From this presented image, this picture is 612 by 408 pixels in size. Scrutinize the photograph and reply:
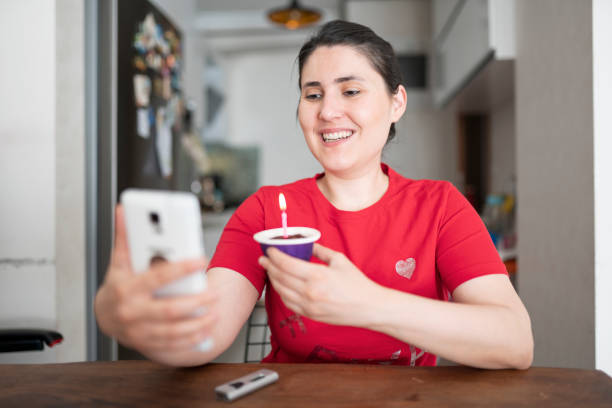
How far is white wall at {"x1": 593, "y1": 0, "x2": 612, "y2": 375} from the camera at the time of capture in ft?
4.16

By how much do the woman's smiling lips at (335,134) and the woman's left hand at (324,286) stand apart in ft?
1.58

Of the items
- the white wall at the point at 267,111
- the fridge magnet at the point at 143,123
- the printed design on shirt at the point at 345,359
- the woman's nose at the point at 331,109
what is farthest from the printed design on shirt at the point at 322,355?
the white wall at the point at 267,111

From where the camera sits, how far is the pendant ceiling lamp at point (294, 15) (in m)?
3.28

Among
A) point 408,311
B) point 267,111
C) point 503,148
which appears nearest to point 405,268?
point 408,311

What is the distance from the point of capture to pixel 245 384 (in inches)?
29.2

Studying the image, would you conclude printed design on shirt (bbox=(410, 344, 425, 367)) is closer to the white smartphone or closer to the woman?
the woman

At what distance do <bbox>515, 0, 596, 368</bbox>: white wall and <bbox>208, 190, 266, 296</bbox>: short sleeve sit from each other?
962 millimetres

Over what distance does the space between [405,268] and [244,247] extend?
39 cm

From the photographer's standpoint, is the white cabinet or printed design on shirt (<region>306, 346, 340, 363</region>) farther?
the white cabinet

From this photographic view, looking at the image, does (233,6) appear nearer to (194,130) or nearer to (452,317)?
(194,130)

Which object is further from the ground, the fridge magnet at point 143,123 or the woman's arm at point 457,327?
the fridge magnet at point 143,123

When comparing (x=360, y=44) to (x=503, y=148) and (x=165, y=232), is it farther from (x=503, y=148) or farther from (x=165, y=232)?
(x=503, y=148)

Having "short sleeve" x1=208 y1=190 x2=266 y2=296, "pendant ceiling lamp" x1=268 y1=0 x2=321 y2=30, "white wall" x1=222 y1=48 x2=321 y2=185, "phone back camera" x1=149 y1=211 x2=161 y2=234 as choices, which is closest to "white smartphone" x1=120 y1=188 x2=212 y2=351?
"phone back camera" x1=149 y1=211 x2=161 y2=234

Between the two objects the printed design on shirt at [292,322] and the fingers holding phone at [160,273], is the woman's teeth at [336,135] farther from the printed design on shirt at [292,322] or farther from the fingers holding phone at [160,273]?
the fingers holding phone at [160,273]
